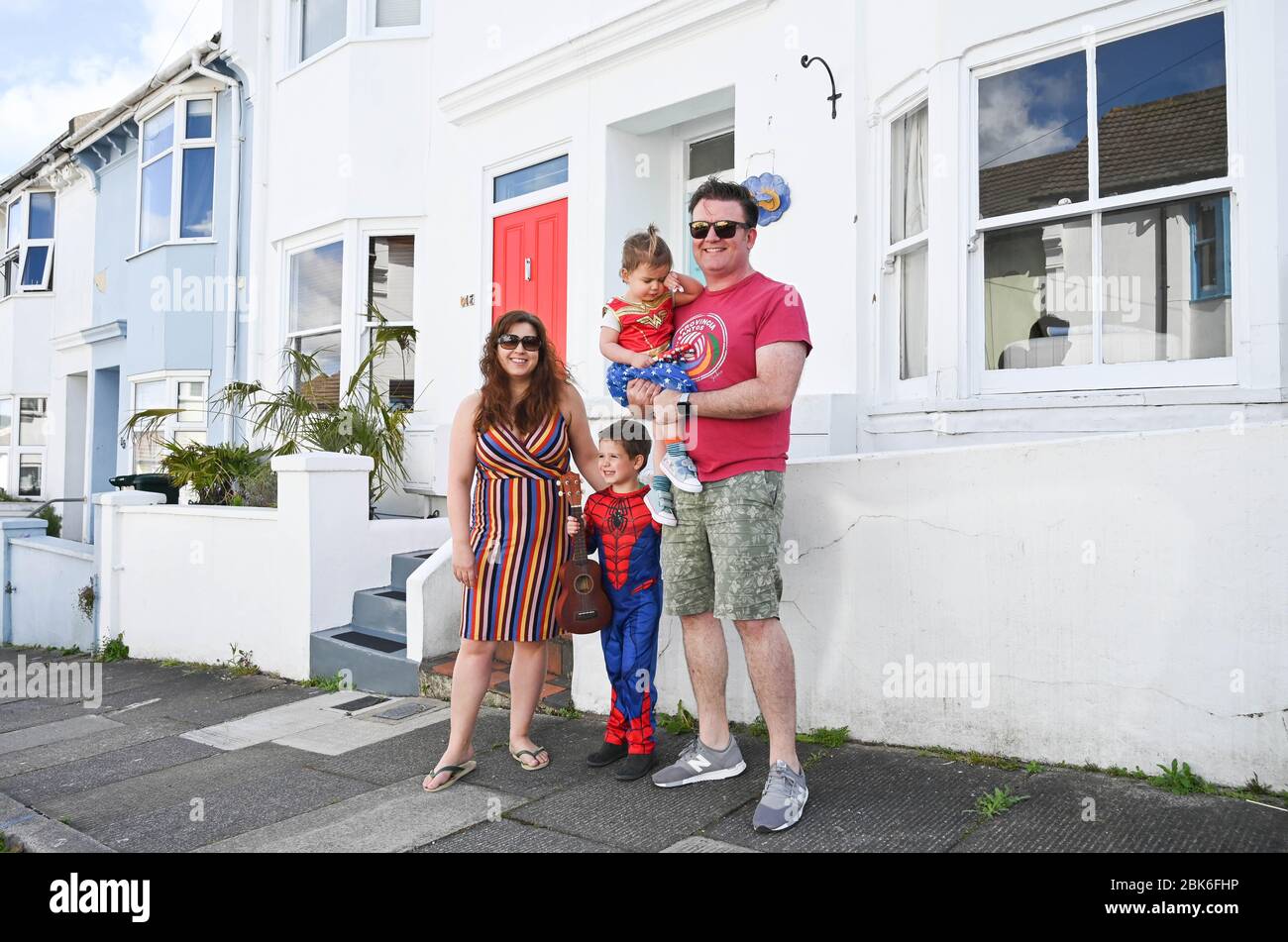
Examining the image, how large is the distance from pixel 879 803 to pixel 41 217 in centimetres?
1861

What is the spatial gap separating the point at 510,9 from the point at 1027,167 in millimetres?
5083

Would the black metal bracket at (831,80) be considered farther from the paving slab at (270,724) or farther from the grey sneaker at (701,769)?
the paving slab at (270,724)

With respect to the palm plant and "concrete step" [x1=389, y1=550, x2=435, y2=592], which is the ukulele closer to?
"concrete step" [x1=389, y1=550, x2=435, y2=592]

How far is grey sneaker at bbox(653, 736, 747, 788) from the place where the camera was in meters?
3.44

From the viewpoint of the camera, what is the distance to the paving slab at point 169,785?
383 cm

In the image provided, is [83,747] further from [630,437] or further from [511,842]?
[630,437]

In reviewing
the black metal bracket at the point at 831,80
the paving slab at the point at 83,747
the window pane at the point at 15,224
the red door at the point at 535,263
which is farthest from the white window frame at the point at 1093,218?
the window pane at the point at 15,224

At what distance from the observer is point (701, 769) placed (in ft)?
11.4

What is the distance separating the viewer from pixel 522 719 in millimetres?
3846

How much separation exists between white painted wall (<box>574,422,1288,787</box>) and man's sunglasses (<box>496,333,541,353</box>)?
4.25ft

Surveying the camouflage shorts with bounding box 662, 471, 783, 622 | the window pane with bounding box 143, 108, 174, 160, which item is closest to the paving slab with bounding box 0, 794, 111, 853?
the camouflage shorts with bounding box 662, 471, 783, 622

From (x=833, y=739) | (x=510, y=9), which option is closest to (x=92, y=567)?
(x=510, y=9)

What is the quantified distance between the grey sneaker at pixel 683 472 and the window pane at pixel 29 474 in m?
16.9
